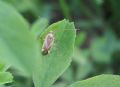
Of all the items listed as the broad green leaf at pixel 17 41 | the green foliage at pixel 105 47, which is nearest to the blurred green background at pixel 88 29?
the green foliage at pixel 105 47

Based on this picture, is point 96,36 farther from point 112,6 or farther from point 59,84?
point 59,84

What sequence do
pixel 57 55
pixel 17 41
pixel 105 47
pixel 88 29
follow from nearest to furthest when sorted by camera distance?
pixel 17 41 < pixel 57 55 < pixel 105 47 < pixel 88 29

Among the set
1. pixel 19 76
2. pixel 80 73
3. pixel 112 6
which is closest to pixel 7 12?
pixel 19 76

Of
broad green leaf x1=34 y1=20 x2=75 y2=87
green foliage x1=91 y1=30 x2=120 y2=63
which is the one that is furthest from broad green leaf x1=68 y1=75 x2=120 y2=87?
green foliage x1=91 y1=30 x2=120 y2=63

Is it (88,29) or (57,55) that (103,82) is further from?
(88,29)

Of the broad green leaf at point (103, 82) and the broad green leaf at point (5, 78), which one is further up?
the broad green leaf at point (5, 78)

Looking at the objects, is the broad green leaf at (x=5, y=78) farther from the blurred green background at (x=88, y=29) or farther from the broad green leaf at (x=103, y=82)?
the blurred green background at (x=88, y=29)

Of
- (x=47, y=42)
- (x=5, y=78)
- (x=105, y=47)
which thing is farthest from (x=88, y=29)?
(x=5, y=78)

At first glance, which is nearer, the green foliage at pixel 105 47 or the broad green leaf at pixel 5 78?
the broad green leaf at pixel 5 78
